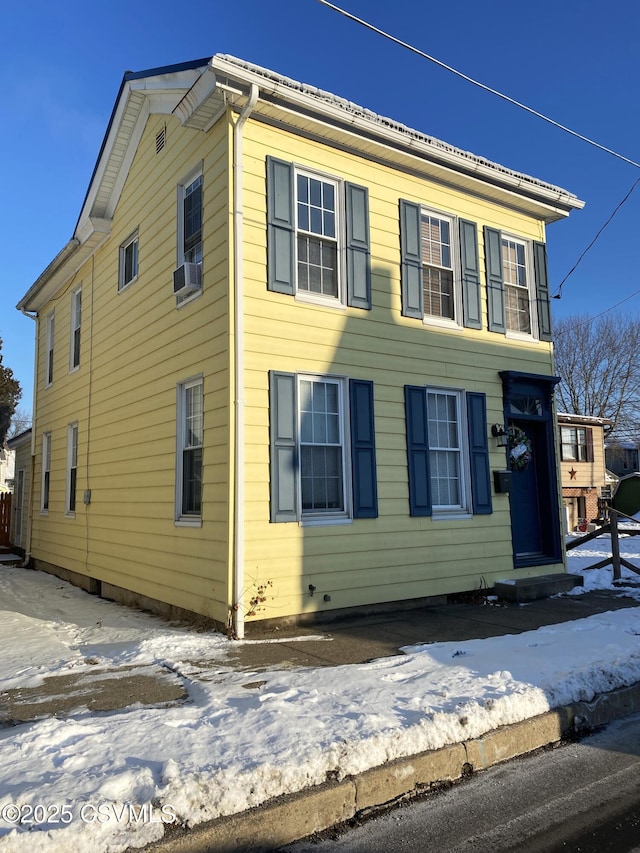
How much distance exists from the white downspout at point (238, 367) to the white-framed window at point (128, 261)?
352cm

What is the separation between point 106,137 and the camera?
10.9 meters

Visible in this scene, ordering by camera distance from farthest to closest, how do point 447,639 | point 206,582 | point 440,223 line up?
point 440,223, point 206,582, point 447,639

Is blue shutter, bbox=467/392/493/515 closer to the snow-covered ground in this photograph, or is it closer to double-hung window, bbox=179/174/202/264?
the snow-covered ground

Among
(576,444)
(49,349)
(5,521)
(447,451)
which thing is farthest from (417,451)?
(576,444)

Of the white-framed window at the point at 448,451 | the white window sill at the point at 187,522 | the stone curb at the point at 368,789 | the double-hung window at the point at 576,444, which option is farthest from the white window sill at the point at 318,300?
the double-hung window at the point at 576,444

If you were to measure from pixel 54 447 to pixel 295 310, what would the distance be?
8.45m

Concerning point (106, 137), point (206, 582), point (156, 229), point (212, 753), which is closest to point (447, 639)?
point (206, 582)

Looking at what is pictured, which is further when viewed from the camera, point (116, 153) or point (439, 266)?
point (116, 153)

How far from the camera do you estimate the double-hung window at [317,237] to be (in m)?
8.03

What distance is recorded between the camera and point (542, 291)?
1113cm

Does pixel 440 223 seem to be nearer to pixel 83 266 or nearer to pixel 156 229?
pixel 156 229

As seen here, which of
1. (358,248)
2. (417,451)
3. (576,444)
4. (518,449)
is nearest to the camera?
(358,248)

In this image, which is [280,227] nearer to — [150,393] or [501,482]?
[150,393]

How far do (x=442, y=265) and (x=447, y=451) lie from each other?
2834 millimetres
